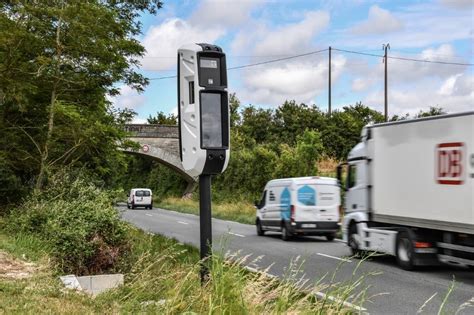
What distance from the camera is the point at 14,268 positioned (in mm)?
8383

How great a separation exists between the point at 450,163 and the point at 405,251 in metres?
2.58

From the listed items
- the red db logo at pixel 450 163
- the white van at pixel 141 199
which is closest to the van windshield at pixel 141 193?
the white van at pixel 141 199

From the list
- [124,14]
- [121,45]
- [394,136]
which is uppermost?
[124,14]

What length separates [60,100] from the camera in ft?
59.9

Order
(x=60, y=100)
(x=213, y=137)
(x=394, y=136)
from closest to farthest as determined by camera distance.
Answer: (x=213, y=137) → (x=394, y=136) → (x=60, y=100)

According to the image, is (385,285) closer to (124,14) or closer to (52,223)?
(52,223)

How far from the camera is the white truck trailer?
1135cm

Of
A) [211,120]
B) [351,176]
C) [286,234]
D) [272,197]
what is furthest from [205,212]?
[272,197]

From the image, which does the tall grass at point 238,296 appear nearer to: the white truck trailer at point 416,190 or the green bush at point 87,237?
the green bush at point 87,237

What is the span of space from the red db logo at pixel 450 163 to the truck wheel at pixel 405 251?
1.77 meters

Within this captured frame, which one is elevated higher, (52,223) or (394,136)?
(394,136)

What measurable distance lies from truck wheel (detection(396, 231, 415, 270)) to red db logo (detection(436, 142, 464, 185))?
1.77 m

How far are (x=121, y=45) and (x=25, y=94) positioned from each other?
3.36m

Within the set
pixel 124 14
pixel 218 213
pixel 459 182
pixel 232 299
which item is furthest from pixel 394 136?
pixel 218 213
